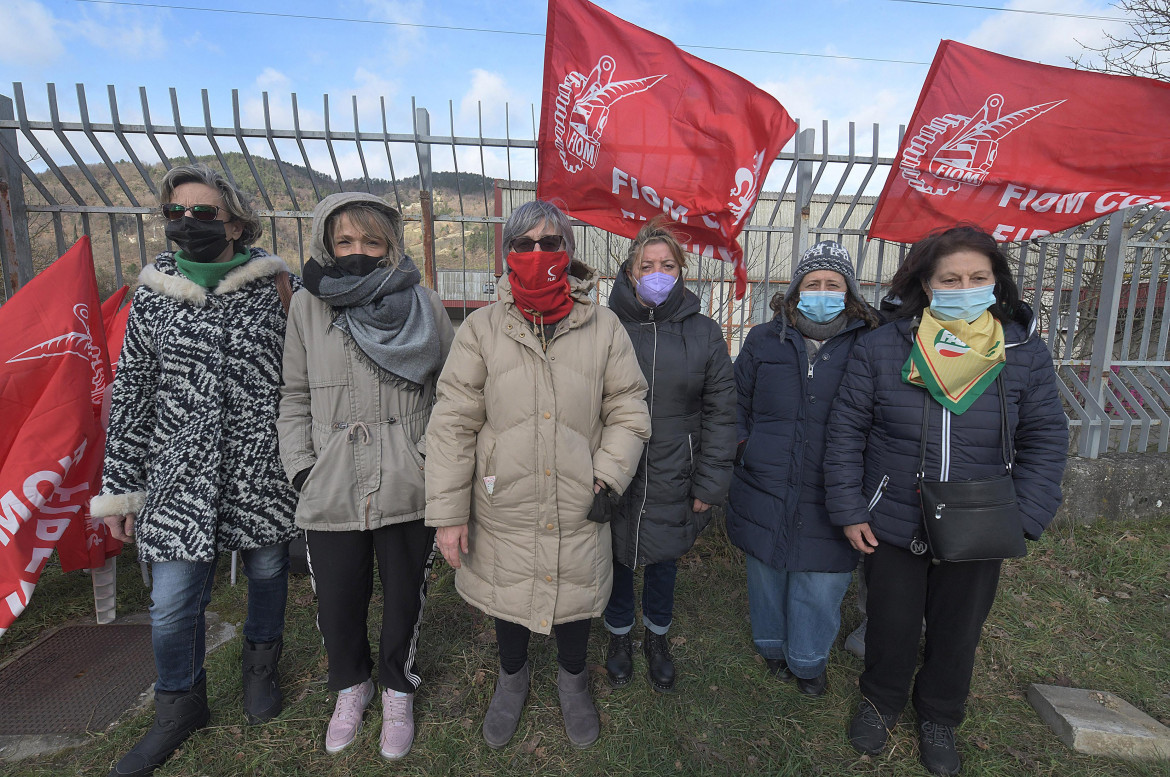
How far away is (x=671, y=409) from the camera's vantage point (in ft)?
7.70

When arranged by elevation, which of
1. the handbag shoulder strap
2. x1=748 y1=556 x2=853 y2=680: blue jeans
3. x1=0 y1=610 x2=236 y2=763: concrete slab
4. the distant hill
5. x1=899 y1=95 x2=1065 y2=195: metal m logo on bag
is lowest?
x1=0 y1=610 x2=236 y2=763: concrete slab

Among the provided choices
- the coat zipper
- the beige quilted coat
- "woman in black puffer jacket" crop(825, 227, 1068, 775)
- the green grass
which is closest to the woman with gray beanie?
"woman in black puffer jacket" crop(825, 227, 1068, 775)

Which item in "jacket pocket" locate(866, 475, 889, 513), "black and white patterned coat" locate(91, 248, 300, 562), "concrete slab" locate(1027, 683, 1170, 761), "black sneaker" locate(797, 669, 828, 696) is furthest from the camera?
"black sneaker" locate(797, 669, 828, 696)

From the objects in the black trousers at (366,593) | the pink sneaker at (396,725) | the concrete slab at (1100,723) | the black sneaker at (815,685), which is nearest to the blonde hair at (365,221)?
the black trousers at (366,593)

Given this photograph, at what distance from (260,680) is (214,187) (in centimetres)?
208

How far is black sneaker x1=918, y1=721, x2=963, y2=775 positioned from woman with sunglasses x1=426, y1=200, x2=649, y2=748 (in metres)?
1.46

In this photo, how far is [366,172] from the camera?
3.80 metres

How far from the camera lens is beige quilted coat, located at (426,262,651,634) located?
6.46 feet

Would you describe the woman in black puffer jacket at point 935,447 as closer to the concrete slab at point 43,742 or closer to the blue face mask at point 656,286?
the blue face mask at point 656,286

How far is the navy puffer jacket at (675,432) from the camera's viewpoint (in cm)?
232

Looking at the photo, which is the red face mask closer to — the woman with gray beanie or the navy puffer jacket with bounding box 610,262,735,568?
the navy puffer jacket with bounding box 610,262,735,568

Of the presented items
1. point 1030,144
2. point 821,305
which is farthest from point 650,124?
point 1030,144

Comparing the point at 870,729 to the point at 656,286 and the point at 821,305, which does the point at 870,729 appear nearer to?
the point at 821,305

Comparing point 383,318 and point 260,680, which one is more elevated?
point 383,318
